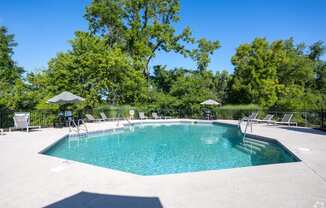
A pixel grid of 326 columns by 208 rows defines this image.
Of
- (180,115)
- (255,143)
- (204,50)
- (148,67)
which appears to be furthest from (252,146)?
(204,50)

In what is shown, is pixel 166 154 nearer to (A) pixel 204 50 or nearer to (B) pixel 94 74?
(B) pixel 94 74

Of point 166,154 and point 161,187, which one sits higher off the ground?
point 161,187

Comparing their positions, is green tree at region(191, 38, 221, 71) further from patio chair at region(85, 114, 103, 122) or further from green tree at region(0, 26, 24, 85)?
green tree at region(0, 26, 24, 85)

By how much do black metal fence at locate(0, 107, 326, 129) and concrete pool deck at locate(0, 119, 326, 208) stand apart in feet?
29.7

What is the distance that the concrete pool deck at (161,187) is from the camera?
3086mm

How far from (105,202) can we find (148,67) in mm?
25307

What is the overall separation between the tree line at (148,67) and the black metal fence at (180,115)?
2.60 feet

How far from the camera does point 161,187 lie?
3643mm

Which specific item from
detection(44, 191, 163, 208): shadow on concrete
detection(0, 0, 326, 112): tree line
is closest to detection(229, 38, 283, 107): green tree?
detection(0, 0, 326, 112): tree line

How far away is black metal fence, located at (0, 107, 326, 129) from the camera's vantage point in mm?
12628

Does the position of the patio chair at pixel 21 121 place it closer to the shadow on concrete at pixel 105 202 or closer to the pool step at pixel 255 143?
the shadow on concrete at pixel 105 202

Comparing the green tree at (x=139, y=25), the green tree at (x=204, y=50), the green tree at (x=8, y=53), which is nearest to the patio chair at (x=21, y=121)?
the green tree at (x=139, y=25)

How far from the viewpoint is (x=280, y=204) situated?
9.90 feet

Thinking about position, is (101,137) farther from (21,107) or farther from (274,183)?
(274,183)
